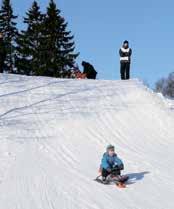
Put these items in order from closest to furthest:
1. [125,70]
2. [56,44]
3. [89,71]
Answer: [125,70] → [89,71] → [56,44]

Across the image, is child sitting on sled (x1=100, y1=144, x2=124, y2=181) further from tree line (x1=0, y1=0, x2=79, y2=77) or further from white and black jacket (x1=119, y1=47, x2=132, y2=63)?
tree line (x1=0, y1=0, x2=79, y2=77)

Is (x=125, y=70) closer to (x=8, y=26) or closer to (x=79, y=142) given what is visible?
(x=79, y=142)

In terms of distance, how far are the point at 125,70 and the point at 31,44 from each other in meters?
19.9

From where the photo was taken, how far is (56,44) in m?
44.9

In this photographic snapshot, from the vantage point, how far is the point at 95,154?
17453mm

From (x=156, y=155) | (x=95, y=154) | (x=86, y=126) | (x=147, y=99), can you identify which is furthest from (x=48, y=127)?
(x=147, y=99)

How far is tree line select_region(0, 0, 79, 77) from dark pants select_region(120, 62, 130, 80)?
16227mm

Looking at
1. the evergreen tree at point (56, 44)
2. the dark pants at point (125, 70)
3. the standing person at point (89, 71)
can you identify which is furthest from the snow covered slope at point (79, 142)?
the evergreen tree at point (56, 44)

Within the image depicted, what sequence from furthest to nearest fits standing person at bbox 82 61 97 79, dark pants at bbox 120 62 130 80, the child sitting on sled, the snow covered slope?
standing person at bbox 82 61 97 79
dark pants at bbox 120 62 130 80
the child sitting on sled
the snow covered slope

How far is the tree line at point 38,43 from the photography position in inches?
1726

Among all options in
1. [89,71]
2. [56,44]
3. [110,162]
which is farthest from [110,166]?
[56,44]

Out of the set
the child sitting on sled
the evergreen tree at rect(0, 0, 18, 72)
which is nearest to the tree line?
the evergreen tree at rect(0, 0, 18, 72)

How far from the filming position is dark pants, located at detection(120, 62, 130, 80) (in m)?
26.3

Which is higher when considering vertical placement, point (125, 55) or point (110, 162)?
point (125, 55)
